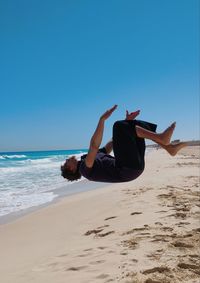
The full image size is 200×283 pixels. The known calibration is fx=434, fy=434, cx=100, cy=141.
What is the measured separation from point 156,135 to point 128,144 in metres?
0.34

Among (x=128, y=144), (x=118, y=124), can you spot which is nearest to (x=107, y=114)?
(x=118, y=124)

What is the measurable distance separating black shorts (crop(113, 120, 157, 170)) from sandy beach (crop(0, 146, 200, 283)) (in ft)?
4.54

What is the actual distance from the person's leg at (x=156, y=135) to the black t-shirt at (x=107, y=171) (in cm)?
42

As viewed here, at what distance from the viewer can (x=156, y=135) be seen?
4.96 m

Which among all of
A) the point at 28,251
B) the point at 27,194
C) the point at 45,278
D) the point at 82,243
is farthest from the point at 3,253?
the point at 27,194

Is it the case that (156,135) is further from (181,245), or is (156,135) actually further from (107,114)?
(181,245)

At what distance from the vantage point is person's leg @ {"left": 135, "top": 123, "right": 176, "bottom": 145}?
4.92 m

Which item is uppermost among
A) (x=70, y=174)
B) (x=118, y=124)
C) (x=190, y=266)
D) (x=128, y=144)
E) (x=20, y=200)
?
(x=118, y=124)

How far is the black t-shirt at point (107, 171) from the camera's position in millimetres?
5086

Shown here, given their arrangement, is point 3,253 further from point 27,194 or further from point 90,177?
point 27,194

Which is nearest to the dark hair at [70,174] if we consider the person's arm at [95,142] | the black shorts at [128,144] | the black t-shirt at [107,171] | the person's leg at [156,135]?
the black t-shirt at [107,171]

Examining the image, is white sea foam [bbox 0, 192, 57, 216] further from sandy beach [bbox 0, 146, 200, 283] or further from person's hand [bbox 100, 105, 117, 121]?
person's hand [bbox 100, 105, 117, 121]

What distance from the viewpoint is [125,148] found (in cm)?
496

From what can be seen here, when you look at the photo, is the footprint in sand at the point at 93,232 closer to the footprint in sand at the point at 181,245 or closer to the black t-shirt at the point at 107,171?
the footprint in sand at the point at 181,245
